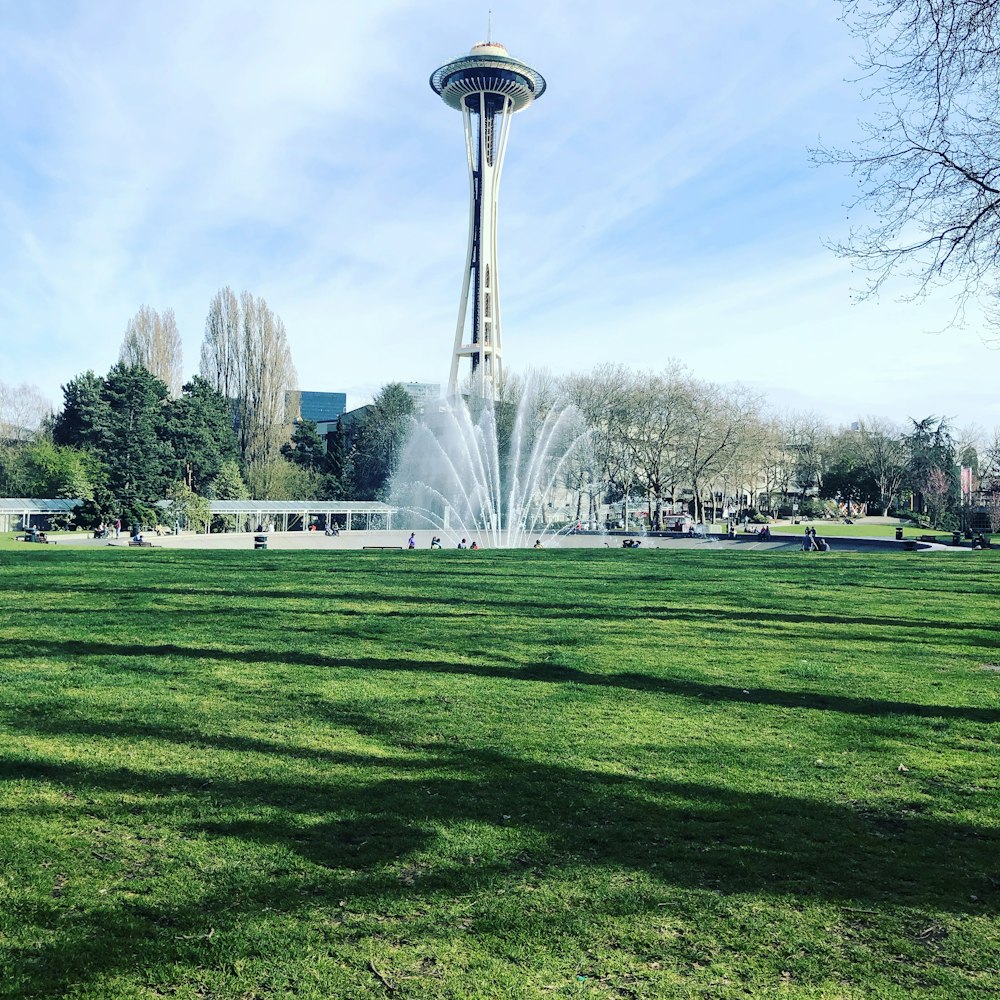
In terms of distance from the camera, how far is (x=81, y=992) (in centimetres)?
285

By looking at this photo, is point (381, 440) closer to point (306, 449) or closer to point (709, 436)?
point (306, 449)

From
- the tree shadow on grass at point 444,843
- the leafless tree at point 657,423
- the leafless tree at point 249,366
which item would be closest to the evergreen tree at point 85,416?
the leafless tree at point 249,366

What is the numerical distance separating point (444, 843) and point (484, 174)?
3170 inches

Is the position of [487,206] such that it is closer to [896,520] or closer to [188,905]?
[896,520]

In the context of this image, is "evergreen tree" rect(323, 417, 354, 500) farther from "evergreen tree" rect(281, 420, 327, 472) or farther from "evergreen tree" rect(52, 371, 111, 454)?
"evergreen tree" rect(52, 371, 111, 454)

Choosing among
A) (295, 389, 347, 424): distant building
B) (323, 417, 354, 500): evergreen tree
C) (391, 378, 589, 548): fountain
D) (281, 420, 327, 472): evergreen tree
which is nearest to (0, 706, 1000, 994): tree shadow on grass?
(391, 378, 589, 548): fountain

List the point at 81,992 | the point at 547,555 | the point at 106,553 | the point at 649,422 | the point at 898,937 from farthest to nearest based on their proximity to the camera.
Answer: the point at 649,422
the point at 547,555
the point at 106,553
the point at 898,937
the point at 81,992

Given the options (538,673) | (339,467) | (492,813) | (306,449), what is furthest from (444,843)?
(306,449)

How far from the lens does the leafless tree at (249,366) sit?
2635 inches

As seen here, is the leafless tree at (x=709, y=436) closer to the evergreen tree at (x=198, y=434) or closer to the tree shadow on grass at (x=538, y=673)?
the evergreen tree at (x=198, y=434)

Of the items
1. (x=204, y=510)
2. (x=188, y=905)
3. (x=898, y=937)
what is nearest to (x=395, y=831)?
(x=188, y=905)

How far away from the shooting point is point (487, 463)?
54.4 m

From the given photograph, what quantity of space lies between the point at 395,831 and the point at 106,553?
1901 cm

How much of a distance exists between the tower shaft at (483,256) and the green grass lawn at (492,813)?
69.5 meters
